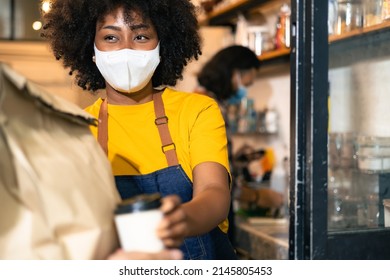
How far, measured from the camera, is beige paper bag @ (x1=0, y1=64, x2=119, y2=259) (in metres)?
0.92

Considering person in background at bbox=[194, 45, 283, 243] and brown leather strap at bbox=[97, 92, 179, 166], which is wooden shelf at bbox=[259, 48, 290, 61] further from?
brown leather strap at bbox=[97, 92, 179, 166]

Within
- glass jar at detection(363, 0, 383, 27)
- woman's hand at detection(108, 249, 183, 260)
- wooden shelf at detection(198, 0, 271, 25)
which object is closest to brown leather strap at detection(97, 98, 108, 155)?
woman's hand at detection(108, 249, 183, 260)

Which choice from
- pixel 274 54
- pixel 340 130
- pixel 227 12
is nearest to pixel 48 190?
pixel 340 130

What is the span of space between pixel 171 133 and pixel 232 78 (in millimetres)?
1967

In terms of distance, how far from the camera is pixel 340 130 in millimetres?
1861

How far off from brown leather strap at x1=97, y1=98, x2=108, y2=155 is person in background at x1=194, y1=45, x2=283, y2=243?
1.79 metres

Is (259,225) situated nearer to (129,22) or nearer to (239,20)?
(239,20)

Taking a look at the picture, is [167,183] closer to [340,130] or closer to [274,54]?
[340,130]

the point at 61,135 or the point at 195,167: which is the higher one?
the point at 61,135

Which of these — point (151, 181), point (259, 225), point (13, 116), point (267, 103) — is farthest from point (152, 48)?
point (267, 103)

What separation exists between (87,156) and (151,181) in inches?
16.4

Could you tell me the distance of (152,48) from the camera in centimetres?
149

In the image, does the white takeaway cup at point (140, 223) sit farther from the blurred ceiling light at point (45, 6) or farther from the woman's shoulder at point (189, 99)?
the blurred ceiling light at point (45, 6)

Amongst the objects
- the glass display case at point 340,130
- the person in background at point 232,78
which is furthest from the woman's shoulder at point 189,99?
the person in background at point 232,78
